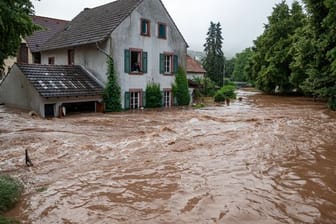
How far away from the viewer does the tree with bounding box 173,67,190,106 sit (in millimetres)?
27552

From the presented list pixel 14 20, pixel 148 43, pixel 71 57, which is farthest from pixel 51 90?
pixel 14 20

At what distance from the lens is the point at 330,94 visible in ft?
77.5

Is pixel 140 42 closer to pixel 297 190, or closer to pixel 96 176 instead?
pixel 96 176

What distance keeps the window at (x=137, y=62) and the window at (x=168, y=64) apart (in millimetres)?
1895

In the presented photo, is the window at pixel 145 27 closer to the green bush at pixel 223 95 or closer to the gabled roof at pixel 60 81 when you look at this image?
the gabled roof at pixel 60 81

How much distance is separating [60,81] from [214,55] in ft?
153

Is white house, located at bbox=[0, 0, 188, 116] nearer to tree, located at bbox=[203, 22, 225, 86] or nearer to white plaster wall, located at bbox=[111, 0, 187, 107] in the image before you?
white plaster wall, located at bbox=[111, 0, 187, 107]

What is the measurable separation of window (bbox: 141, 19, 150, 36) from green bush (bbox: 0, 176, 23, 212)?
19.1m

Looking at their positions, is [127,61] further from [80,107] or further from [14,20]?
[14,20]

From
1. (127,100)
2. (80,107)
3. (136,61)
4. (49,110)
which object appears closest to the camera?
(49,110)

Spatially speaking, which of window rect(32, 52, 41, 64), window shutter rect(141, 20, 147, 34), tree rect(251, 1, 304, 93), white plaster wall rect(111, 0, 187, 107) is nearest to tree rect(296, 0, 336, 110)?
white plaster wall rect(111, 0, 187, 107)

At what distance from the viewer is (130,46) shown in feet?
79.1

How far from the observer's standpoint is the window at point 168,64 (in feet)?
87.1

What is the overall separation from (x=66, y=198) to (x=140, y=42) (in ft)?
62.1
